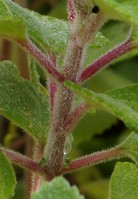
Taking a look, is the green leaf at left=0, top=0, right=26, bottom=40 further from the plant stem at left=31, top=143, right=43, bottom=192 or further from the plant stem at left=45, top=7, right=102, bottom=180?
the plant stem at left=31, top=143, right=43, bottom=192

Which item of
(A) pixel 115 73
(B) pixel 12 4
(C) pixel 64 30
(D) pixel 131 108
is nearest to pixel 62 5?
(A) pixel 115 73

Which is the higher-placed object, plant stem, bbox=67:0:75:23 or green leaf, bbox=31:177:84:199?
plant stem, bbox=67:0:75:23

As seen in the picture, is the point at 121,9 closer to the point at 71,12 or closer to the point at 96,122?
the point at 71,12

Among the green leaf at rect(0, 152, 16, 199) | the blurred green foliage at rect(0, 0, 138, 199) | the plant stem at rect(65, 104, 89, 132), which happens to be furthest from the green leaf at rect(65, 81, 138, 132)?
the blurred green foliage at rect(0, 0, 138, 199)

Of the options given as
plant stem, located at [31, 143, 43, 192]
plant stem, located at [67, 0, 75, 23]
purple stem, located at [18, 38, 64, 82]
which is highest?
plant stem, located at [67, 0, 75, 23]

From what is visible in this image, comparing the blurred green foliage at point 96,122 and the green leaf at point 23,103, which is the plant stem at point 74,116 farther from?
Result: the blurred green foliage at point 96,122
